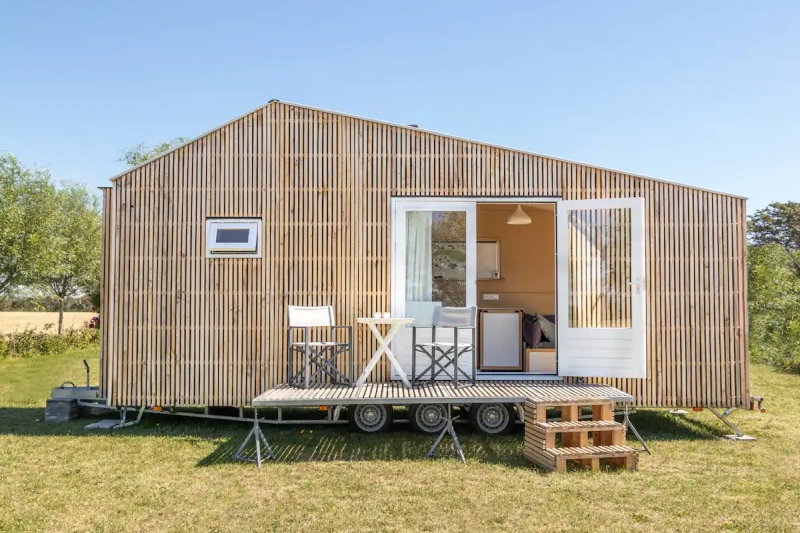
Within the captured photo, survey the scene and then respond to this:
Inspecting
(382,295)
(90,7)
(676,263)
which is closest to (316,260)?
(382,295)

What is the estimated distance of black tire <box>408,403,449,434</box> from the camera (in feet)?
20.2

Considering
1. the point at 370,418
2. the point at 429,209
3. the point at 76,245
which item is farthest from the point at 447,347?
the point at 76,245

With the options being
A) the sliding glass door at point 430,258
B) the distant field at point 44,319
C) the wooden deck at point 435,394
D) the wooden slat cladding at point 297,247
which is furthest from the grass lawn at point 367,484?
the distant field at point 44,319

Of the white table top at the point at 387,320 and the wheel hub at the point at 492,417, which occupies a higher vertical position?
the white table top at the point at 387,320

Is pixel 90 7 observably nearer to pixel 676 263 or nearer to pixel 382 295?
pixel 382 295

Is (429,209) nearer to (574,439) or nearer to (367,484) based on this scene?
(574,439)

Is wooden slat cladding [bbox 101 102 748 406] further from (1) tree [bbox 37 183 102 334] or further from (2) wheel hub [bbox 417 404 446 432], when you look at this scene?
(1) tree [bbox 37 183 102 334]

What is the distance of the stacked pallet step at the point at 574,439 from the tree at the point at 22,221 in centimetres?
1426

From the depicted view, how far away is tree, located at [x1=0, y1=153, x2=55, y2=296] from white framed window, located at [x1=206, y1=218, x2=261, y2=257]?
1086 centimetres

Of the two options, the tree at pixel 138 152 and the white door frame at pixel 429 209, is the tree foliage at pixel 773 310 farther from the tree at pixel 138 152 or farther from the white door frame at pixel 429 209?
the tree at pixel 138 152

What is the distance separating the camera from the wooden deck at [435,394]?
5367mm

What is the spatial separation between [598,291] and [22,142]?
1652 cm

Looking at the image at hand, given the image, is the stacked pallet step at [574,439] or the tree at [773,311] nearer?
the stacked pallet step at [574,439]

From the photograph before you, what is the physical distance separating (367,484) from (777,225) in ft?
101
